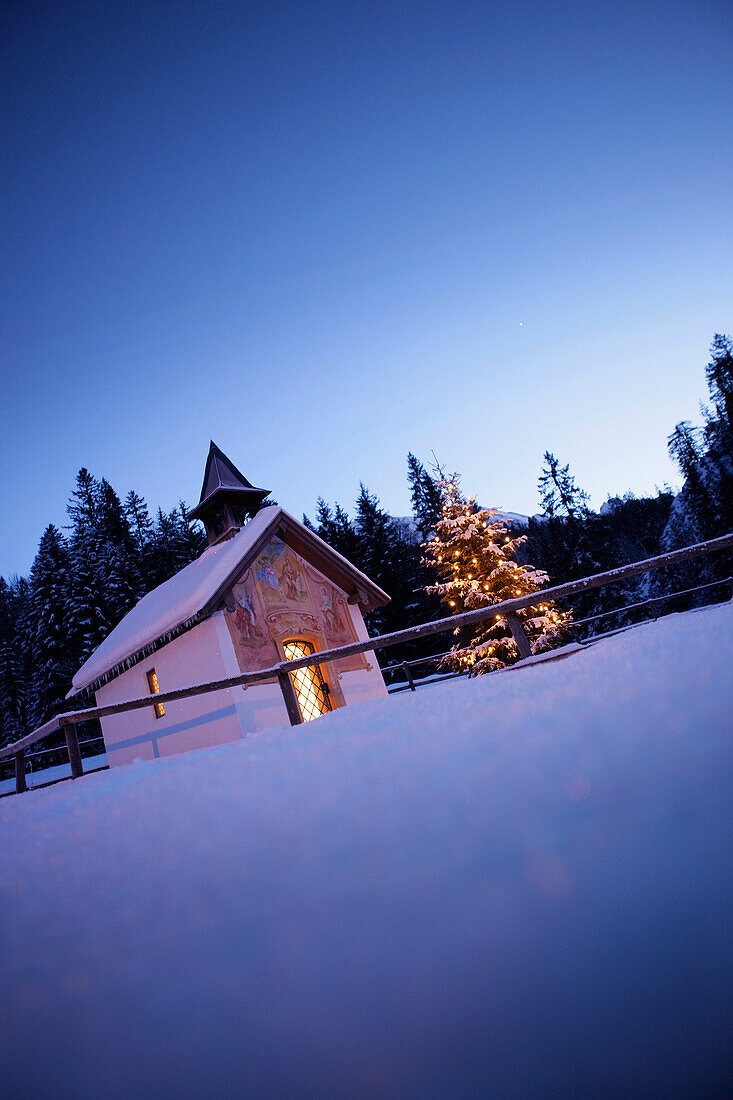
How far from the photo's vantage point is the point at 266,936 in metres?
1.25

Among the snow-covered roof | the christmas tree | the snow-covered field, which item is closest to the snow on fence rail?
the snow-covered field

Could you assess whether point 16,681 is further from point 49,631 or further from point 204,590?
point 204,590

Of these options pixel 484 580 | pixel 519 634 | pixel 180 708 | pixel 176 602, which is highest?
pixel 176 602

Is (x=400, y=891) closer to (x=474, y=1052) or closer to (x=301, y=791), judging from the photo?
(x=474, y=1052)

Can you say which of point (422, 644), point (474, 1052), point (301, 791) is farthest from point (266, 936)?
point (422, 644)

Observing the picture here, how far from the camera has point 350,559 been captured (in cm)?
3306

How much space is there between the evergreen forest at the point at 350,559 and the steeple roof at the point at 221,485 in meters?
9.34

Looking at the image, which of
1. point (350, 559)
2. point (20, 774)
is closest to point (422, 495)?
point (350, 559)

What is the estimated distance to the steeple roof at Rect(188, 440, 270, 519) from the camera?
17.1m

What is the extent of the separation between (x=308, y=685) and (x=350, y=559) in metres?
19.9

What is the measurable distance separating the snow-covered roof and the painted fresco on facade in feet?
1.52

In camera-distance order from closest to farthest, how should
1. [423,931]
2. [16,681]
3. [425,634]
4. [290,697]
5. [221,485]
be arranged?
[423,931]
[425,634]
[290,697]
[221,485]
[16,681]

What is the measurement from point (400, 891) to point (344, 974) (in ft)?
0.81

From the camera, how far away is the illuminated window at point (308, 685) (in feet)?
43.0
